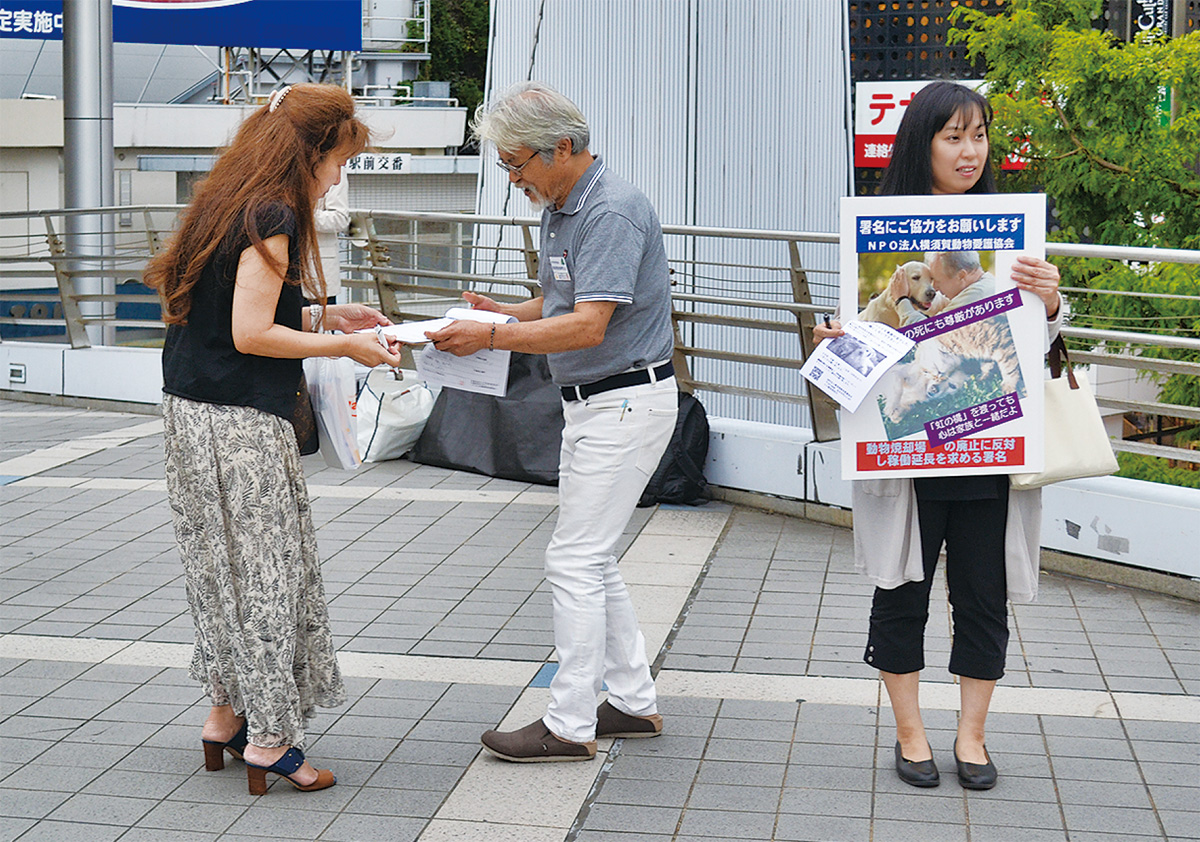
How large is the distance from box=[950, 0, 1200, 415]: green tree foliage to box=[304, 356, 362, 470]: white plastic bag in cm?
624

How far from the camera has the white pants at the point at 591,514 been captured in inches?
150

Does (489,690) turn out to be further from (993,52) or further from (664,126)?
(993,52)

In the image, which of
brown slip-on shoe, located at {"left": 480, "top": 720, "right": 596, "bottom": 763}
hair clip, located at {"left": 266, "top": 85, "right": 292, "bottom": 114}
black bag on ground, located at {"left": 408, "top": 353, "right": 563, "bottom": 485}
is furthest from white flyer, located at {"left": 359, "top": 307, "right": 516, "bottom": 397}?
black bag on ground, located at {"left": 408, "top": 353, "right": 563, "bottom": 485}

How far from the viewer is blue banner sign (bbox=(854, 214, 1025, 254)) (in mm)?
3521

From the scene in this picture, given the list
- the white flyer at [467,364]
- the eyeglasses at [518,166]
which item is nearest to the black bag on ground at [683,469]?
the white flyer at [467,364]

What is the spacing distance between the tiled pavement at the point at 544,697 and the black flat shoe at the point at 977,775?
0.03 metres

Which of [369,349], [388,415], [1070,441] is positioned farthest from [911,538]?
[388,415]

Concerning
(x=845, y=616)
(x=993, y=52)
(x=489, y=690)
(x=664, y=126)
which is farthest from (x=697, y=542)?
(x=993, y=52)

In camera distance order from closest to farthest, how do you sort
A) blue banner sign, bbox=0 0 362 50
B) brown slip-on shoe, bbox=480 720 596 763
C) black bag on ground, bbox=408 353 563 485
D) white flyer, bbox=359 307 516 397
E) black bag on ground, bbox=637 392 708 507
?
1. white flyer, bbox=359 307 516 397
2. brown slip-on shoe, bbox=480 720 596 763
3. black bag on ground, bbox=637 392 708 507
4. black bag on ground, bbox=408 353 563 485
5. blue banner sign, bbox=0 0 362 50

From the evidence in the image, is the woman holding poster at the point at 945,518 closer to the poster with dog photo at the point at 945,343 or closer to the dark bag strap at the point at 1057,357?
the poster with dog photo at the point at 945,343

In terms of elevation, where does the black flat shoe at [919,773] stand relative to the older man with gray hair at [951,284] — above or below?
below

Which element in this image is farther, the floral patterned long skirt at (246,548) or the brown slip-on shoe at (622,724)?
the brown slip-on shoe at (622,724)

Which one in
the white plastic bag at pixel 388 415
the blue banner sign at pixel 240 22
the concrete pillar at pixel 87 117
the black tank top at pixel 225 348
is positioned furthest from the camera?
the blue banner sign at pixel 240 22

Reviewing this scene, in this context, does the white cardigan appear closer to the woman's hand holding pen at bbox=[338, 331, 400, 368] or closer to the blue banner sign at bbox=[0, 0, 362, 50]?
the woman's hand holding pen at bbox=[338, 331, 400, 368]
